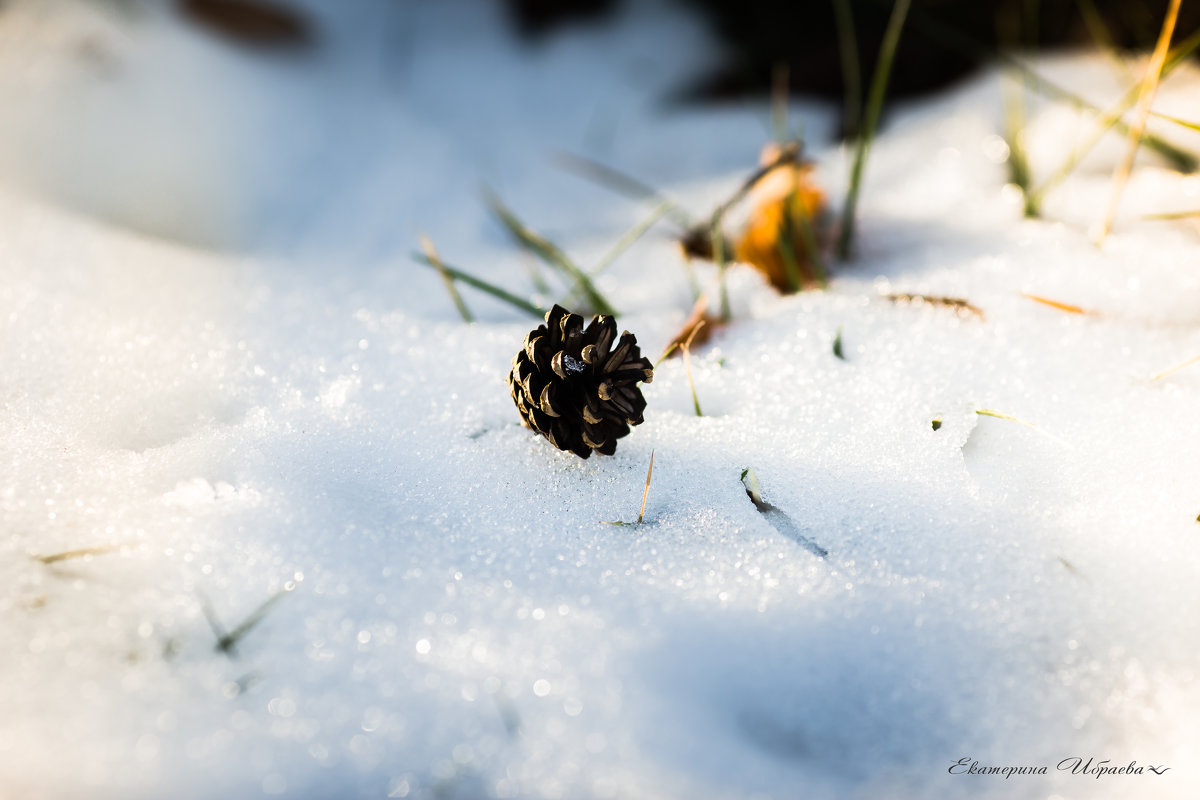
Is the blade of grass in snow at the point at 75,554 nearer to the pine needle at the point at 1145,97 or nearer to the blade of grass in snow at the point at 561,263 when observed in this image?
the blade of grass in snow at the point at 561,263

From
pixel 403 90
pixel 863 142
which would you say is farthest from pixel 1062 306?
pixel 403 90

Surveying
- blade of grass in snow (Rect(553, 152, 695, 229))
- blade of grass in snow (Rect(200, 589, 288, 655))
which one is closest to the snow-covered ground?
blade of grass in snow (Rect(200, 589, 288, 655))

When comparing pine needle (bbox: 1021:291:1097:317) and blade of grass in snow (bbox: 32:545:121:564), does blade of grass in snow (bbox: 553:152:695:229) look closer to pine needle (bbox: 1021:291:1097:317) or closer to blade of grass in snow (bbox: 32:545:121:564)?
pine needle (bbox: 1021:291:1097:317)

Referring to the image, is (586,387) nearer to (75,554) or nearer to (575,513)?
(575,513)

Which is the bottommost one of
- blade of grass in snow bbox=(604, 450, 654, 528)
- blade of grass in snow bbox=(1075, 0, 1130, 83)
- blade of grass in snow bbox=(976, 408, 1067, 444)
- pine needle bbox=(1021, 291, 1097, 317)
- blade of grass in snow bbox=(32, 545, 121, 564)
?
blade of grass in snow bbox=(32, 545, 121, 564)

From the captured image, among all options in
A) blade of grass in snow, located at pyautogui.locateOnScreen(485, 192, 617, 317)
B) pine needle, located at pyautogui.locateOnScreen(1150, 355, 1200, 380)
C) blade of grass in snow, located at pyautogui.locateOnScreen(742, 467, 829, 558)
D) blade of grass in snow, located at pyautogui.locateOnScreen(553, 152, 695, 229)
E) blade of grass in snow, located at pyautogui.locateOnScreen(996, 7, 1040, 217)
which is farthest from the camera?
blade of grass in snow, located at pyautogui.locateOnScreen(553, 152, 695, 229)

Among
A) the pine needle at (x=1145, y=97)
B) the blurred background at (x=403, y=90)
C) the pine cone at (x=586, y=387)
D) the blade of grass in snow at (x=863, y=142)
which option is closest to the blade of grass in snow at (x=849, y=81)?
the blurred background at (x=403, y=90)
